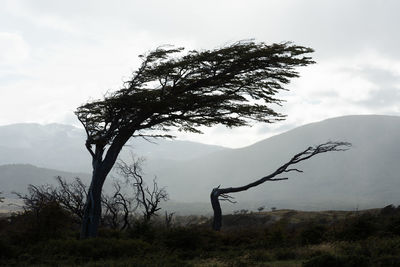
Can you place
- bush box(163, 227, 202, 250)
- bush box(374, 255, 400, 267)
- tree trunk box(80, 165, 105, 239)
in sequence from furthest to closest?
tree trunk box(80, 165, 105, 239), bush box(163, 227, 202, 250), bush box(374, 255, 400, 267)

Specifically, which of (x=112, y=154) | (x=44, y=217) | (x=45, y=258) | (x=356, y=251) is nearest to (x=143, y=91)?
(x=112, y=154)

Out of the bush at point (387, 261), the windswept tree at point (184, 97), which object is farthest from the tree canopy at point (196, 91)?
the bush at point (387, 261)

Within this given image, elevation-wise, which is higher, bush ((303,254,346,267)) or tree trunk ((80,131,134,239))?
tree trunk ((80,131,134,239))

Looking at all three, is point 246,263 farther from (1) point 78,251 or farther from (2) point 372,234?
(2) point 372,234

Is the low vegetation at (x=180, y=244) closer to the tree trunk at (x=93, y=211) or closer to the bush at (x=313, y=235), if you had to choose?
the bush at (x=313, y=235)

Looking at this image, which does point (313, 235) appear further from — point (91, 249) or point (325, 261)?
point (91, 249)

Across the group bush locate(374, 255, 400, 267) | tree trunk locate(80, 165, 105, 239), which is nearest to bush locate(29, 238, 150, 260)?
tree trunk locate(80, 165, 105, 239)

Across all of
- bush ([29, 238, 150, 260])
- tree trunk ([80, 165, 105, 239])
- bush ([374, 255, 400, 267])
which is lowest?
bush ([29, 238, 150, 260])

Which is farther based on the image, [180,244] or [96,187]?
[96,187]

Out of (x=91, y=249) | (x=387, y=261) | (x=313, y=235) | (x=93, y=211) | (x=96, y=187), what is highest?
(x=96, y=187)

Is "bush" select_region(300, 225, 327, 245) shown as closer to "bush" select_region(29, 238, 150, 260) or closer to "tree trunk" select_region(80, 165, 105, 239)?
"bush" select_region(29, 238, 150, 260)

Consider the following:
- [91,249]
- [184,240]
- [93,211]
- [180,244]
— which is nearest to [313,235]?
[184,240]

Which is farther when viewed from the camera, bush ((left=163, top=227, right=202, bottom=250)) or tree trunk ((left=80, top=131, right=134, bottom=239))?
tree trunk ((left=80, top=131, right=134, bottom=239))

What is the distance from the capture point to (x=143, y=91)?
20.3 m
